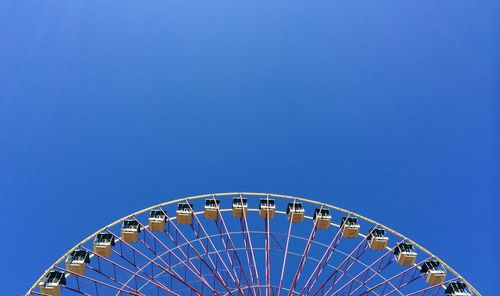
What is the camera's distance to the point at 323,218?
101 ft

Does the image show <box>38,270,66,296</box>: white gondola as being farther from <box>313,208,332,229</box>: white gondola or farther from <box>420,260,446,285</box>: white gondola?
<box>420,260,446,285</box>: white gondola

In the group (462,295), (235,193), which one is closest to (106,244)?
(235,193)

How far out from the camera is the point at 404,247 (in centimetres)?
2861

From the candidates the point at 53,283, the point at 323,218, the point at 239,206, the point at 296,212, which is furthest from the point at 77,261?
the point at 323,218

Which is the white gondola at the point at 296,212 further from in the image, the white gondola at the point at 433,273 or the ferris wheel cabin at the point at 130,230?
the ferris wheel cabin at the point at 130,230

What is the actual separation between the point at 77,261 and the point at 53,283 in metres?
2.39

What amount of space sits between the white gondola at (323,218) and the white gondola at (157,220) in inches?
470

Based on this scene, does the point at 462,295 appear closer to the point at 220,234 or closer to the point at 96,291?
the point at 220,234

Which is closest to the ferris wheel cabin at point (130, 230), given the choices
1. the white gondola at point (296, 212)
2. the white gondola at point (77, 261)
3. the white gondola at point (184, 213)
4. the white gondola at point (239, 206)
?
the white gondola at point (77, 261)

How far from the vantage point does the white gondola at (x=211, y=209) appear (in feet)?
100

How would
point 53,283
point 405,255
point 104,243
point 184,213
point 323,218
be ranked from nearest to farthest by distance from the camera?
point 53,283 < point 104,243 < point 405,255 < point 184,213 < point 323,218

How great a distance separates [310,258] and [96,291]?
16069mm

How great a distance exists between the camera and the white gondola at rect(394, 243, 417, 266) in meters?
28.3

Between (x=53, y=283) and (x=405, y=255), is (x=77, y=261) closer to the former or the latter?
(x=53, y=283)
